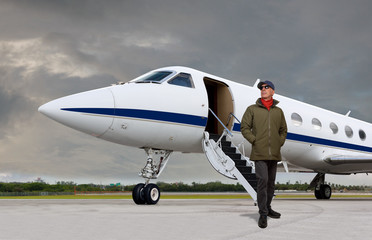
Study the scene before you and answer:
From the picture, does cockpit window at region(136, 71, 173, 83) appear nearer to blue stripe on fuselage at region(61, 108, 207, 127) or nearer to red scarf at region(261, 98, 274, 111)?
blue stripe on fuselage at region(61, 108, 207, 127)

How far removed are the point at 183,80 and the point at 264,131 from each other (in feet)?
20.5

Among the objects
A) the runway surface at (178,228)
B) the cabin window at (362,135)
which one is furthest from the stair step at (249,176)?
the cabin window at (362,135)

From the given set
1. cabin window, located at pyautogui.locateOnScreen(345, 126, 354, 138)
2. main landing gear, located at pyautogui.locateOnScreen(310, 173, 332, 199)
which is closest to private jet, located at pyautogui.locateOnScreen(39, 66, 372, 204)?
cabin window, located at pyautogui.locateOnScreen(345, 126, 354, 138)

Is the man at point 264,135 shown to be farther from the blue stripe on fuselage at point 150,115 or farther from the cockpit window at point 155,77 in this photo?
the cockpit window at point 155,77

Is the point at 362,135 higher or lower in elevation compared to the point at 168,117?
higher

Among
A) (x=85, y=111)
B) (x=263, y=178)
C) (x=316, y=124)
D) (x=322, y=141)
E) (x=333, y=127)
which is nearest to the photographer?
(x=263, y=178)

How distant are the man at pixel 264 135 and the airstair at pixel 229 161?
134 inches

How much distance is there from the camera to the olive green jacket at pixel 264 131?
6.57 metres

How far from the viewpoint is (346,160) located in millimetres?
17766

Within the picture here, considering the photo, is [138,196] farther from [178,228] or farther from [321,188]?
[321,188]

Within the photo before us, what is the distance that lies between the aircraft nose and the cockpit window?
149 cm

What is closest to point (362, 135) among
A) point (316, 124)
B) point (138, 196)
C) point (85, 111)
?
point (316, 124)

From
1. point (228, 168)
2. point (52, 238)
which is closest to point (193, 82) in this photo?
point (228, 168)

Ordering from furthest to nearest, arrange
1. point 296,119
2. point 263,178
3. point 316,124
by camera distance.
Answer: point 316,124 → point 296,119 → point 263,178
